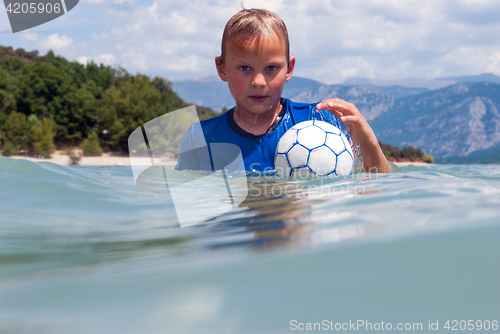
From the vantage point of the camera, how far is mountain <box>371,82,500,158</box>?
78000 millimetres

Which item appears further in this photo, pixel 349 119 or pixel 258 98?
pixel 258 98

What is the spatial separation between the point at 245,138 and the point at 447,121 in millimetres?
92231

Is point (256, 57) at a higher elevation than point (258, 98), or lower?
higher

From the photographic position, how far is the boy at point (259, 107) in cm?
302

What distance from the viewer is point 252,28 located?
2.99 meters

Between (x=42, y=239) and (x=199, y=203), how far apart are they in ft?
3.28

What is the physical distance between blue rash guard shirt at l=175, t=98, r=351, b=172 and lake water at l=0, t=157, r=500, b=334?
1.05m

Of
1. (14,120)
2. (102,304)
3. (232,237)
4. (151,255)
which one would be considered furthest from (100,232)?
(14,120)

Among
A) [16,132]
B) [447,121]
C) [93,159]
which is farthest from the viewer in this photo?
[447,121]

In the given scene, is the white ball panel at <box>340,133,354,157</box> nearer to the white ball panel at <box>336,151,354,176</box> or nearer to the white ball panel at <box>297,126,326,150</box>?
the white ball panel at <box>336,151,354,176</box>

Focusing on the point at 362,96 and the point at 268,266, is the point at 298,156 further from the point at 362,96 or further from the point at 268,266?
the point at 362,96

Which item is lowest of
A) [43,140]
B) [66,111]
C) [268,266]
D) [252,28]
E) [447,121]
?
[268,266]

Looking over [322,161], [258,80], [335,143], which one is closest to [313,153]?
[322,161]

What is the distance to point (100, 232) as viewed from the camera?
2.02 metres
